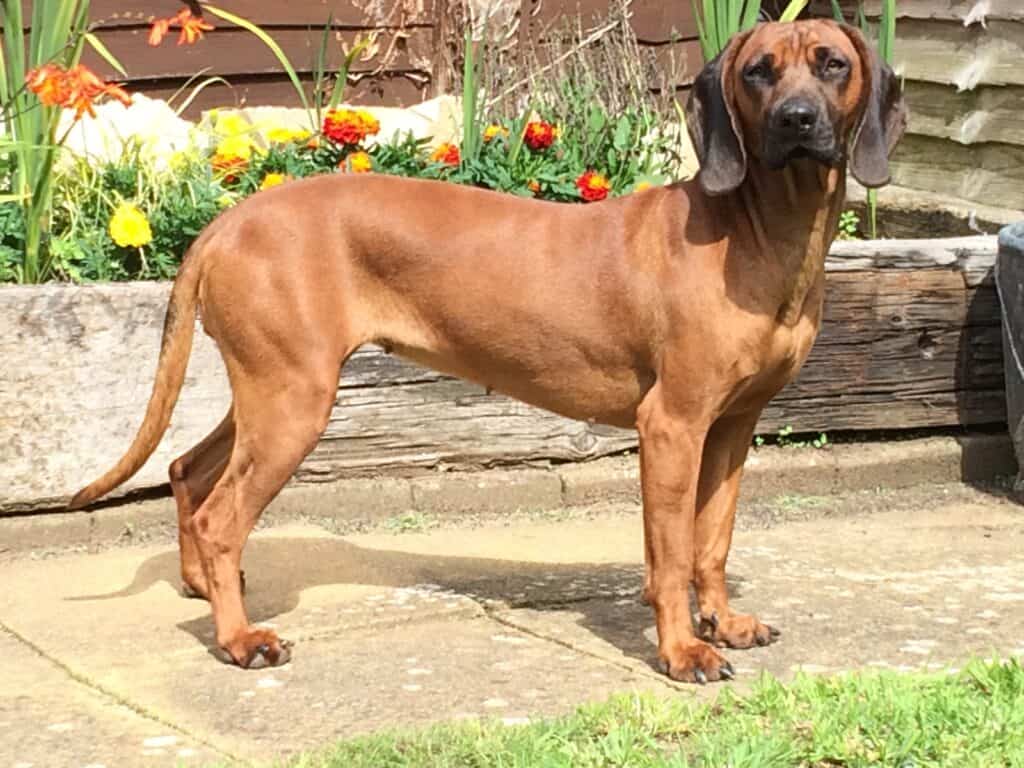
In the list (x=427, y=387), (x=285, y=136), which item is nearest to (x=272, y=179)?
(x=285, y=136)

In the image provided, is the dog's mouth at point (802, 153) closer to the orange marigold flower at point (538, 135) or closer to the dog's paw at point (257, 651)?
the dog's paw at point (257, 651)

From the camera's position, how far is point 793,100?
14.6 ft

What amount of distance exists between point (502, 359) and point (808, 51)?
1.18m

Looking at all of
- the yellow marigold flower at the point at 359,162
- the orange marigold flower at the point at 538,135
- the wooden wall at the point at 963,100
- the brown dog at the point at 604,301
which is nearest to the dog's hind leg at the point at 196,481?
the brown dog at the point at 604,301

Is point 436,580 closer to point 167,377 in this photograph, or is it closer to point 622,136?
point 167,377

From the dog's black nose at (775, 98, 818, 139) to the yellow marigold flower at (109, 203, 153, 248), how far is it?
2.63 m

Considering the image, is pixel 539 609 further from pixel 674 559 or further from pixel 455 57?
pixel 455 57

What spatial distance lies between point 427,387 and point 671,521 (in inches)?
73.9

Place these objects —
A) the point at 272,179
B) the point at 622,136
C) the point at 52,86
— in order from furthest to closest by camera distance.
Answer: the point at 622,136, the point at 272,179, the point at 52,86

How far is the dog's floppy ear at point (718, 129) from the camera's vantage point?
4680mm

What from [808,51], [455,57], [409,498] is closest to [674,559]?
[808,51]

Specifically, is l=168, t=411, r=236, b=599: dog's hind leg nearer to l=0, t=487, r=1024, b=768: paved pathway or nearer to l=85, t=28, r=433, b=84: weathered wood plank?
l=0, t=487, r=1024, b=768: paved pathway

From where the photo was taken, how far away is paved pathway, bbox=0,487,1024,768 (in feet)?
14.2

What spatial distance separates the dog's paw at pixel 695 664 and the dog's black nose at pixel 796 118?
4.34ft
